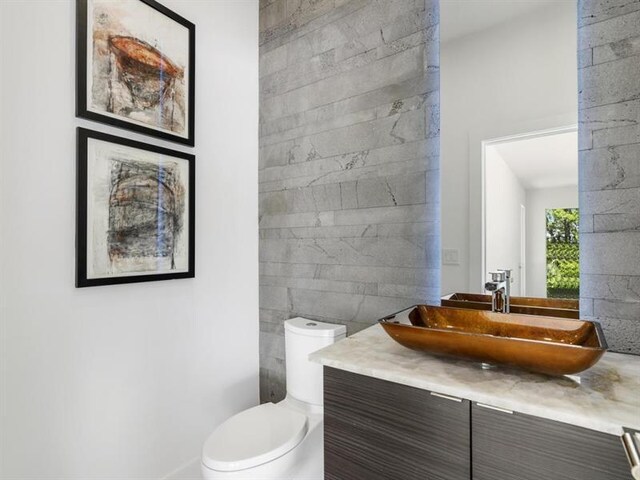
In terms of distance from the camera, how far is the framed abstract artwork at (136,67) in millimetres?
1549

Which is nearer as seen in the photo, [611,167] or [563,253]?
[611,167]

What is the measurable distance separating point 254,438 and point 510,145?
170 centimetres

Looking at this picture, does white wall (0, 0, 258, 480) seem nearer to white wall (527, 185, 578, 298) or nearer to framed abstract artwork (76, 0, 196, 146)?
framed abstract artwork (76, 0, 196, 146)

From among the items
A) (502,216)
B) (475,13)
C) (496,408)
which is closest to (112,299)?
(496,408)

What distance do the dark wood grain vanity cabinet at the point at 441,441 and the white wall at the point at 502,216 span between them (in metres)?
0.76

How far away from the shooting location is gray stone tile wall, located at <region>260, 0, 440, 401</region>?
172 centimetres

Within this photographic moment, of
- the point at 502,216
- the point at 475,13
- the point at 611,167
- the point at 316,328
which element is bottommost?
the point at 316,328

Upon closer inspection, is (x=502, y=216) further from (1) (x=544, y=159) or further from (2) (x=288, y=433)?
(2) (x=288, y=433)

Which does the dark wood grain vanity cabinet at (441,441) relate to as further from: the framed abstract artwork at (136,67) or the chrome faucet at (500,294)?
the framed abstract artwork at (136,67)

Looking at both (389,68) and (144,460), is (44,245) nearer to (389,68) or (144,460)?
(144,460)

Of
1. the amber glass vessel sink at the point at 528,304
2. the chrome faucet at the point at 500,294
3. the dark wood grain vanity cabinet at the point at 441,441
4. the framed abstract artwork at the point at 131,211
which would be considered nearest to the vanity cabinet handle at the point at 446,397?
the dark wood grain vanity cabinet at the point at 441,441

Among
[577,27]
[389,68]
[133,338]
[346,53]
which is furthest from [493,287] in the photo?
[133,338]

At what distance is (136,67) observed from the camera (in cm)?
172

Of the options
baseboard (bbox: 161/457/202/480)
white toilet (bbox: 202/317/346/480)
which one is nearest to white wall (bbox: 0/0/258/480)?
baseboard (bbox: 161/457/202/480)
